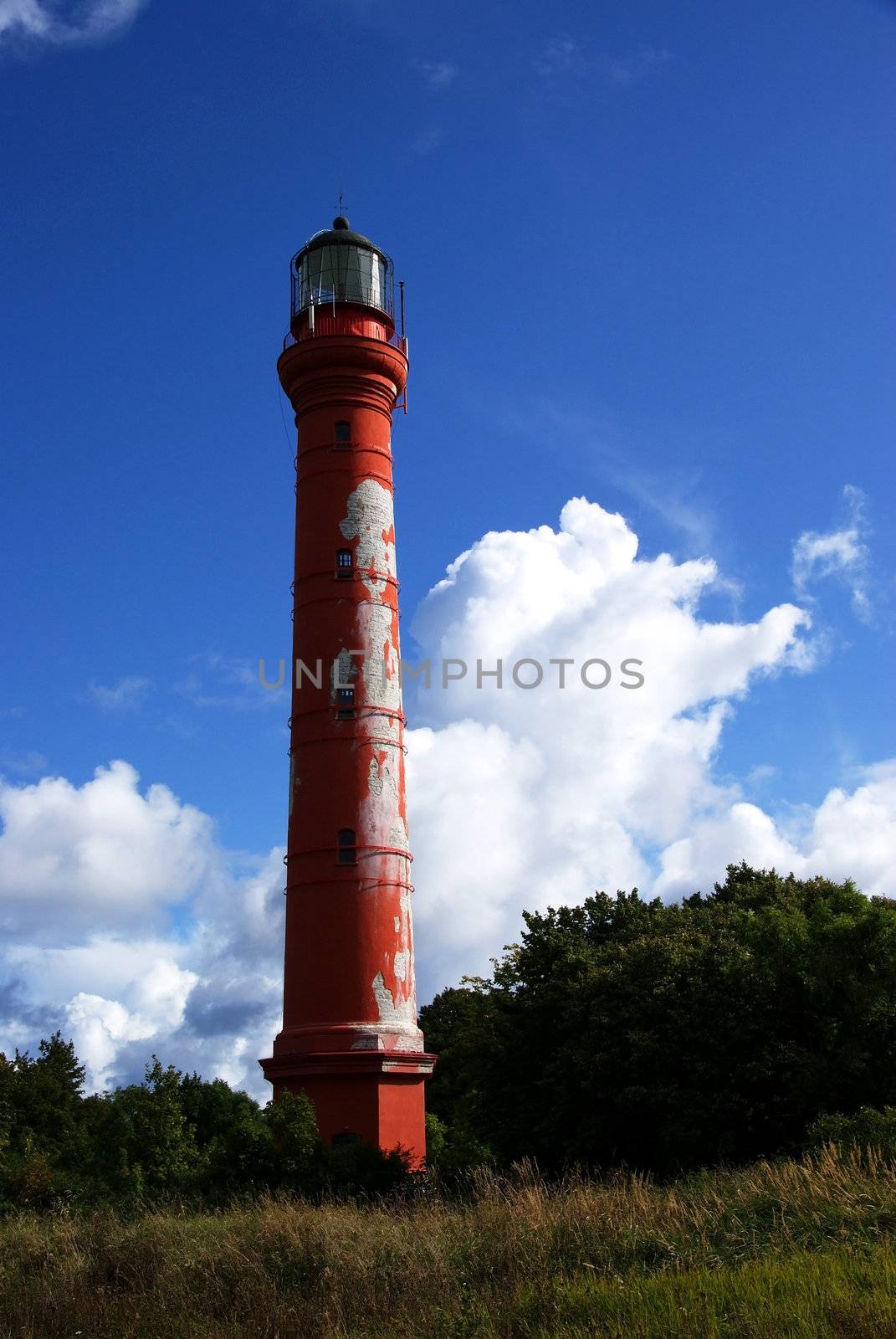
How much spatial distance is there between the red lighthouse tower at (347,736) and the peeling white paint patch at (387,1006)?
26mm

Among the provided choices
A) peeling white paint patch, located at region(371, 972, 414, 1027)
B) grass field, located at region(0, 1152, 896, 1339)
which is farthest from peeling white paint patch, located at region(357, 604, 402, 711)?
grass field, located at region(0, 1152, 896, 1339)

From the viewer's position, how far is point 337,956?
23547 millimetres

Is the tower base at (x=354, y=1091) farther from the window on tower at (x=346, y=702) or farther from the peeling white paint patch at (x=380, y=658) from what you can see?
the peeling white paint patch at (x=380, y=658)

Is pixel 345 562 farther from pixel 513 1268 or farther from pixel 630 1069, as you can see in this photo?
pixel 513 1268

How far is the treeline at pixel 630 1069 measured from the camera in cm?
1922

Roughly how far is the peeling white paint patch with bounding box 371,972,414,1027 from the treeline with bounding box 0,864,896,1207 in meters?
2.82

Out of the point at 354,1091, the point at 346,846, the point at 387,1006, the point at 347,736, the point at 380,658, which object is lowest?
the point at 354,1091

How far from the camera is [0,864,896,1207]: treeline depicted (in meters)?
19.2

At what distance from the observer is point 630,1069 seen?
21.7 m

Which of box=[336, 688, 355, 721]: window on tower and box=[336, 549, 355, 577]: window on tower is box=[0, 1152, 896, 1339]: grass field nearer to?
box=[336, 688, 355, 721]: window on tower

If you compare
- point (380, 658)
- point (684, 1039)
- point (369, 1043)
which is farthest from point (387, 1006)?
point (380, 658)

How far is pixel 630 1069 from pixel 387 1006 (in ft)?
16.6

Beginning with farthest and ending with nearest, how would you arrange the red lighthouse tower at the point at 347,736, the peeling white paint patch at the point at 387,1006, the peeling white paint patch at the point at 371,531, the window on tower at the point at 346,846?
1. the peeling white paint patch at the point at 371,531
2. the window on tower at the point at 346,846
3. the peeling white paint patch at the point at 387,1006
4. the red lighthouse tower at the point at 347,736

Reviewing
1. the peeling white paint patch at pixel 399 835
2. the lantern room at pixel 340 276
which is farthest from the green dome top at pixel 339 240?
the peeling white paint patch at pixel 399 835
